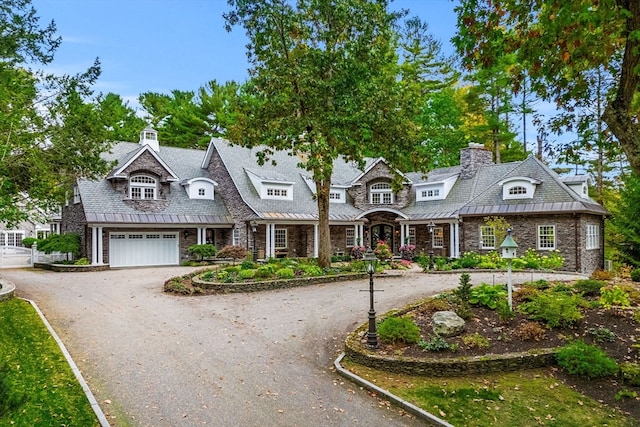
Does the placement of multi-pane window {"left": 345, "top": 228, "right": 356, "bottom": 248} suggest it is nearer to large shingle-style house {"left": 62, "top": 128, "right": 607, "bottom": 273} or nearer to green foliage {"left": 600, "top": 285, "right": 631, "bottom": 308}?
large shingle-style house {"left": 62, "top": 128, "right": 607, "bottom": 273}

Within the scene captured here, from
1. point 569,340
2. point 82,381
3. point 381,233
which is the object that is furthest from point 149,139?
point 569,340

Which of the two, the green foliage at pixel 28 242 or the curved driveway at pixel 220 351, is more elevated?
the green foliage at pixel 28 242

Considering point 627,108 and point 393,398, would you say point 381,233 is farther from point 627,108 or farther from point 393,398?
point 627,108

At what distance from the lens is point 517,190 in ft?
72.8

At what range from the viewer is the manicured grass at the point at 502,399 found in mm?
5859

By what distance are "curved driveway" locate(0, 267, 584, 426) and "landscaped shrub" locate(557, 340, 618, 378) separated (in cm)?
303

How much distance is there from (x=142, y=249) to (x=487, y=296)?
18394mm

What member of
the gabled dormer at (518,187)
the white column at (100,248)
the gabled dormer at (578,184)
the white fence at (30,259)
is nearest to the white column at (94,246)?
the white column at (100,248)

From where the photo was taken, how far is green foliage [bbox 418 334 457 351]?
7.57m

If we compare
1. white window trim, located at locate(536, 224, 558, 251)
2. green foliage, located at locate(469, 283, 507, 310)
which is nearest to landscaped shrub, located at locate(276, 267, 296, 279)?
green foliage, located at locate(469, 283, 507, 310)

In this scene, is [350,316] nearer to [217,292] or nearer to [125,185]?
[217,292]

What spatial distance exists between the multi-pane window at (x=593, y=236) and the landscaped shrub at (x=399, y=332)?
1693 centimetres

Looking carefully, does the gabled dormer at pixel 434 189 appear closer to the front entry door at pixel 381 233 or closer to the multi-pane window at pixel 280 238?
the front entry door at pixel 381 233

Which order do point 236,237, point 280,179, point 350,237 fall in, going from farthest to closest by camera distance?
point 350,237, point 280,179, point 236,237
